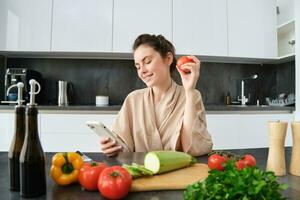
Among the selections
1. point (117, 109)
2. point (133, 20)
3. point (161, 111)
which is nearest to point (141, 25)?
point (133, 20)

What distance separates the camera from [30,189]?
0.59 m

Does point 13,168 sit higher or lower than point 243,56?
lower

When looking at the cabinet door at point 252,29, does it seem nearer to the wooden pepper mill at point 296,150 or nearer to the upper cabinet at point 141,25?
the upper cabinet at point 141,25

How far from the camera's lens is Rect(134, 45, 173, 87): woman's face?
4.27 feet

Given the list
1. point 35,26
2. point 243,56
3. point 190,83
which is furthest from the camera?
point 243,56

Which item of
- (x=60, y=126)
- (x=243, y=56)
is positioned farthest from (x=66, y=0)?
(x=243, y=56)

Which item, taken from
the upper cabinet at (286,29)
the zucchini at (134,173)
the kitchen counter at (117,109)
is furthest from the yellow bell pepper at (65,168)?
the upper cabinet at (286,29)

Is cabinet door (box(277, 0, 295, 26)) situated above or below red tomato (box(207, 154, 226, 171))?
above

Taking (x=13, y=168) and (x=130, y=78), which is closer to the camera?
(x=13, y=168)

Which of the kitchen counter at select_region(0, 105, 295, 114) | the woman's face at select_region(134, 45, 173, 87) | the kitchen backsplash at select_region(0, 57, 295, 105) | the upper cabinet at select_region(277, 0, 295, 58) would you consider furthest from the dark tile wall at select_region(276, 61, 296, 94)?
the woman's face at select_region(134, 45, 173, 87)

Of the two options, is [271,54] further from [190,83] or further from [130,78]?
[190,83]

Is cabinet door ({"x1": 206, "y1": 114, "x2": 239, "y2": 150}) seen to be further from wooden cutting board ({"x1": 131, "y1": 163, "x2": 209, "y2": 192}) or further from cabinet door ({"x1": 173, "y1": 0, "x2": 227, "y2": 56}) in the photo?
wooden cutting board ({"x1": 131, "y1": 163, "x2": 209, "y2": 192})

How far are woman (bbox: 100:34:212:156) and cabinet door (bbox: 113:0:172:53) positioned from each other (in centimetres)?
123

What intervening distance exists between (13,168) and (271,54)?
2.80 meters
